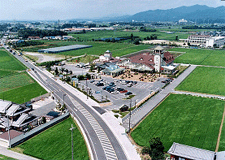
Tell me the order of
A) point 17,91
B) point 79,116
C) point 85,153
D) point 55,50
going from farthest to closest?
point 55,50 < point 17,91 < point 79,116 < point 85,153

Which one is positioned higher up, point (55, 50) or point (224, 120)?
point (55, 50)

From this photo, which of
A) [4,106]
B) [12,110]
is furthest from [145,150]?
[4,106]

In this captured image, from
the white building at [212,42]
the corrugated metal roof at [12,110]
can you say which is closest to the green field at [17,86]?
the corrugated metal roof at [12,110]

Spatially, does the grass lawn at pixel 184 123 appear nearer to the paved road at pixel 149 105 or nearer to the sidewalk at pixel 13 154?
the paved road at pixel 149 105

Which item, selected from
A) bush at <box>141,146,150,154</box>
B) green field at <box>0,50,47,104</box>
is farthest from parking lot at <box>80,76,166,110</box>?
bush at <box>141,146,150,154</box>

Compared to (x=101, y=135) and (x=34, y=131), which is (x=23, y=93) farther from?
(x=101, y=135)

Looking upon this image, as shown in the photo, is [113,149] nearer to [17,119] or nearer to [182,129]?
[182,129]

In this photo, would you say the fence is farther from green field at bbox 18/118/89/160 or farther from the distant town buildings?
the distant town buildings

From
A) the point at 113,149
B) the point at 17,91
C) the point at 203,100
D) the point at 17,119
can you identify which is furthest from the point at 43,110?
the point at 203,100
